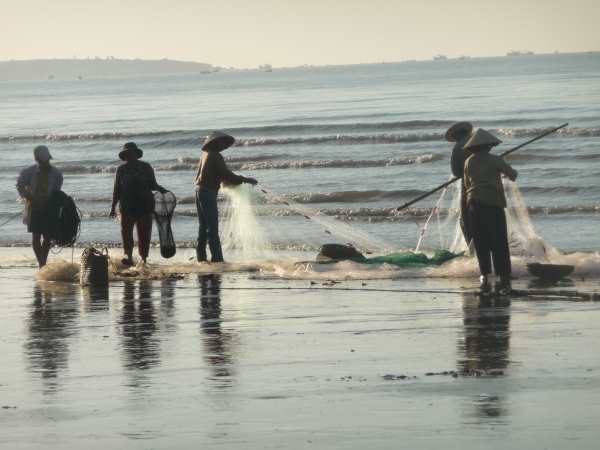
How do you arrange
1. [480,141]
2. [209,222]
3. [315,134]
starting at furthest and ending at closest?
[315,134] → [209,222] → [480,141]

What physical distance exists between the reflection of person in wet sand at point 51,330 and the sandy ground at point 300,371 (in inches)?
0.9

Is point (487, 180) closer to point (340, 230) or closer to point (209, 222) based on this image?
point (340, 230)

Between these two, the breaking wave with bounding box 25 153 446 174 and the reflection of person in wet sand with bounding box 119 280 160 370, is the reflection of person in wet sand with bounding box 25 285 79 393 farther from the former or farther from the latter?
the breaking wave with bounding box 25 153 446 174

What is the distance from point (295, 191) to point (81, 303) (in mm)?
16650

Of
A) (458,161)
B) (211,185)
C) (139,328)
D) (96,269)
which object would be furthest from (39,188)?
(139,328)

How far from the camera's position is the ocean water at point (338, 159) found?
20.6 meters

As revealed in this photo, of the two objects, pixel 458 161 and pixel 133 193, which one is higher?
pixel 458 161

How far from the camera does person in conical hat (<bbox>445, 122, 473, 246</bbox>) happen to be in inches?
547

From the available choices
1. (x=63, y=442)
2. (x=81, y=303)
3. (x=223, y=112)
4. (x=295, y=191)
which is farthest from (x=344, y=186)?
(x=223, y=112)

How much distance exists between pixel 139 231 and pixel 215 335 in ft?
17.6

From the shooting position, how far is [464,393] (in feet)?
25.3

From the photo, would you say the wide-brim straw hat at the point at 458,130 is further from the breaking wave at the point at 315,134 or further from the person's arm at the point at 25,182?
the breaking wave at the point at 315,134

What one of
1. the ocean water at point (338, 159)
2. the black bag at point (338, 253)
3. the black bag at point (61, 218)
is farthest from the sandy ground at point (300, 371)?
the ocean water at point (338, 159)

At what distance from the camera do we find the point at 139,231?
15.5m
